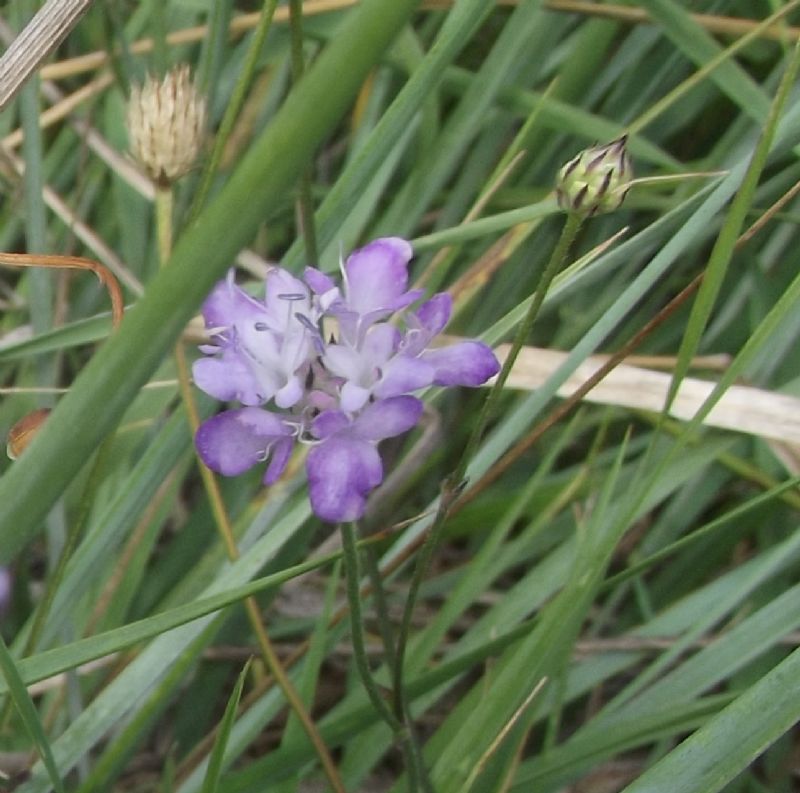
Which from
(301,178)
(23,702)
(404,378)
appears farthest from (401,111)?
(23,702)

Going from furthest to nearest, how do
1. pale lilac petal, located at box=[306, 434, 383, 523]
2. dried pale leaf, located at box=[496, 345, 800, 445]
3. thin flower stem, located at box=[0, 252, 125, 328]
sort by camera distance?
1. dried pale leaf, located at box=[496, 345, 800, 445]
2. thin flower stem, located at box=[0, 252, 125, 328]
3. pale lilac petal, located at box=[306, 434, 383, 523]

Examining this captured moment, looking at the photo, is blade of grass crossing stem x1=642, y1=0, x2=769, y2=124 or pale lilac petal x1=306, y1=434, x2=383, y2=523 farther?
blade of grass crossing stem x1=642, y1=0, x2=769, y2=124

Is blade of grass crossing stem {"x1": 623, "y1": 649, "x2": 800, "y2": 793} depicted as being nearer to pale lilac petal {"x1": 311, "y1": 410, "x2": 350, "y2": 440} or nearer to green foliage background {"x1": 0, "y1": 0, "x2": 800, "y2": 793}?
green foliage background {"x1": 0, "y1": 0, "x2": 800, "y2": 793}

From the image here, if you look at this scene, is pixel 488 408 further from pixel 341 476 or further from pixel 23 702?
pixel 23 702

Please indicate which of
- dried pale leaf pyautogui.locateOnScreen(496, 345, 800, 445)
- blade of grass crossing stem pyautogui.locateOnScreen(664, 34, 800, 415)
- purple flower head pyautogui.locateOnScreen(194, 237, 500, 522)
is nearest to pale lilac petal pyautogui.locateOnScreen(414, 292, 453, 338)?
purple flower head pyautogui.locateOnScreen(194, 237, 500, 522)

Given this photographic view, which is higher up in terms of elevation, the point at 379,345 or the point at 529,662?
the point at 379,345
